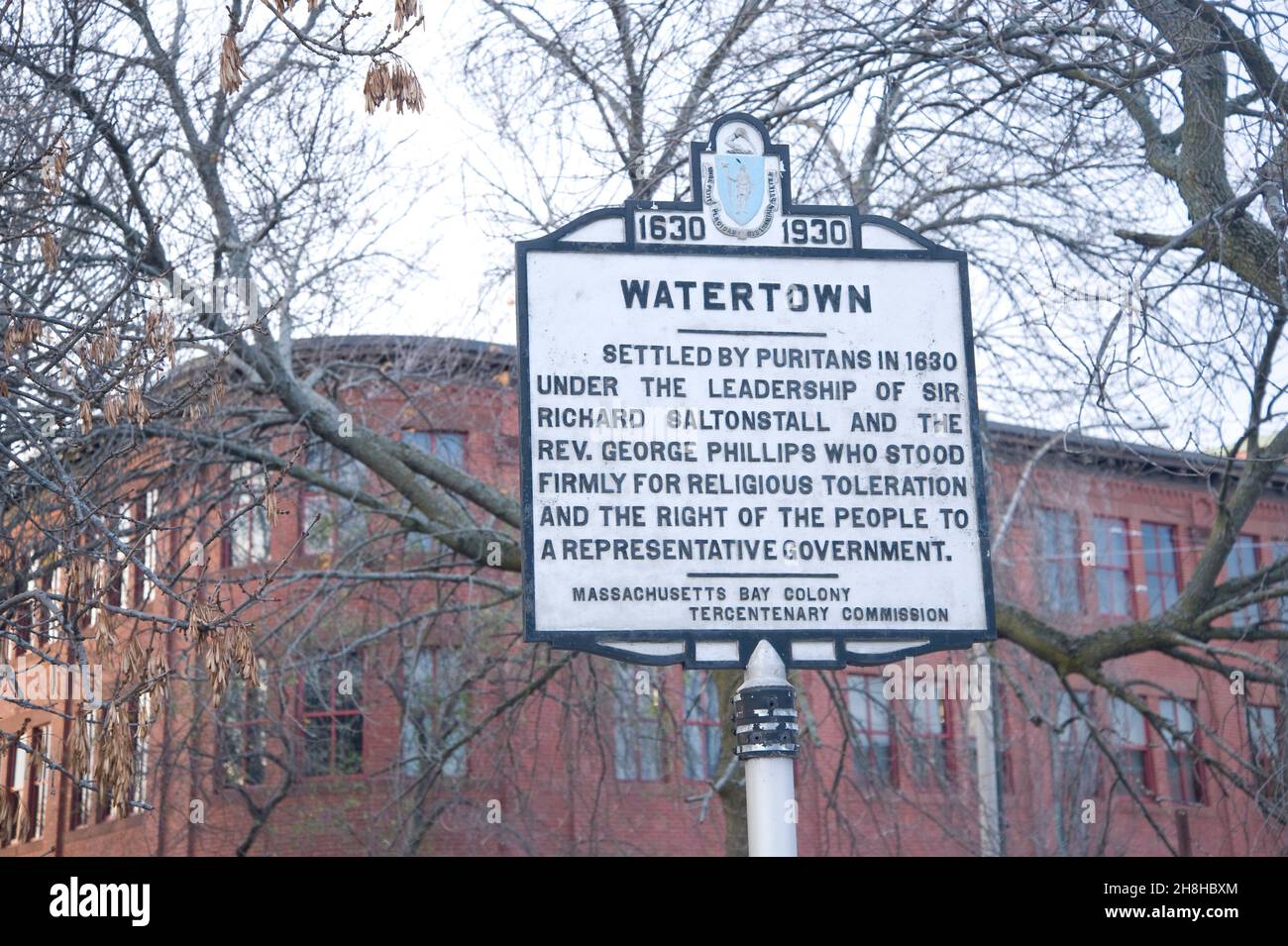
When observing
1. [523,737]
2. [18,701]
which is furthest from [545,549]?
[523,737]

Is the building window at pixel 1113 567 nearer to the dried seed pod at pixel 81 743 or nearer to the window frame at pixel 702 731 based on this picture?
the window frame at pixel 702 731

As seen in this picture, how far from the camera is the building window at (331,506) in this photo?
648 inches

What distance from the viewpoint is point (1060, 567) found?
92.7ft

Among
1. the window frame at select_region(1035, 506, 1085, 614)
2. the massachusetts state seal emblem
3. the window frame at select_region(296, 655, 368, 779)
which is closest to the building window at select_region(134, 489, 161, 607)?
the massachusetts state seal emblem

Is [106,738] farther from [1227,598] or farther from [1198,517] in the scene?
[1198,517]

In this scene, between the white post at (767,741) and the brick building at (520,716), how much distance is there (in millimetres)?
5977

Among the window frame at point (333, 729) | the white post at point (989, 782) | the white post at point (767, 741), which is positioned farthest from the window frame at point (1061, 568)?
the white post at point (767, 741)

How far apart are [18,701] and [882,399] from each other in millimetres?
3936

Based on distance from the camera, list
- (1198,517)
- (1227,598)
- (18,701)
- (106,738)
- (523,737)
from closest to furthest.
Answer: (106,738)
(18,701)
(1227,598)
(523,737)
(1198,517)

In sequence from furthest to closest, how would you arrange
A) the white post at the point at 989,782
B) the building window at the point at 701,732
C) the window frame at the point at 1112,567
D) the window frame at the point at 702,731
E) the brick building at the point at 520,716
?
the window frame at the point at 1112,567
the building window at the point at 701,732
the window frame at the point at 702,731
the white post at the point at 989,782
the brick building at the point at 520,716

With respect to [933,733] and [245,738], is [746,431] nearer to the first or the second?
[245,738]

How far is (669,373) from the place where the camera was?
625 cm

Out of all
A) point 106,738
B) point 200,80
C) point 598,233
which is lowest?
point 106,738
